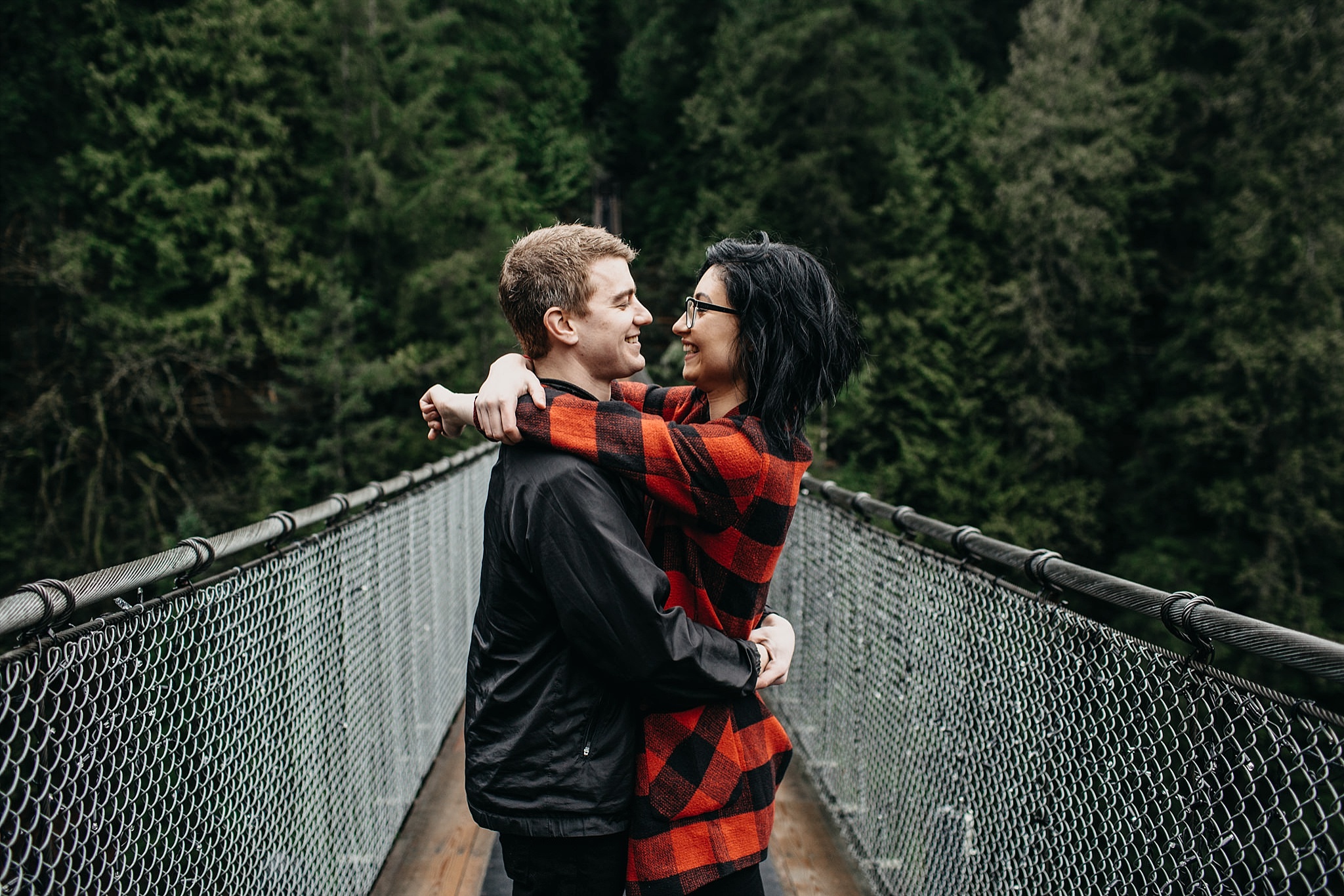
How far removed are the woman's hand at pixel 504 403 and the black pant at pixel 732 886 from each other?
0.77 metres

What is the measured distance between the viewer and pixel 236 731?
5.83ft

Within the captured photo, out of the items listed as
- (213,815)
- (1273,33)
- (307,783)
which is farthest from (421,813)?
(1273,33)

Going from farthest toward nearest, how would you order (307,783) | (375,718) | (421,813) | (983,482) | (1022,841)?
(983,482) < (421,813) < (375,718) < (307,783) < (1022,841)

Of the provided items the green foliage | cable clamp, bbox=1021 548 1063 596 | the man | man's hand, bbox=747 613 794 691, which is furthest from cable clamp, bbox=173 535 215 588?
the green foliage

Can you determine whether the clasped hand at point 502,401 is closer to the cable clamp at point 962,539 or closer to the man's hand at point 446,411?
the man's hand at point 446,411

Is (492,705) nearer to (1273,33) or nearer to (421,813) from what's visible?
(421,813)

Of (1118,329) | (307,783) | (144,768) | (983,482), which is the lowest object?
(983,482)

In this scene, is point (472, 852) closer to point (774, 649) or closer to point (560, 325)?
point (774, 649)

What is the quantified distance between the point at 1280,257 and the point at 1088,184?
16.1 ft

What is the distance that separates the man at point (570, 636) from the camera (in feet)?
4.16

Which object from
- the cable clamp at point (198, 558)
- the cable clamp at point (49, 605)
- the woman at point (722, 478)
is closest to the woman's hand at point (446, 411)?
the woman at point (722, 478)

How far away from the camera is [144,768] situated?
150cm

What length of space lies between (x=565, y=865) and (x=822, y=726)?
84.5 inches

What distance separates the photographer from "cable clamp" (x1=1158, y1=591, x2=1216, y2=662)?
1337 mm
